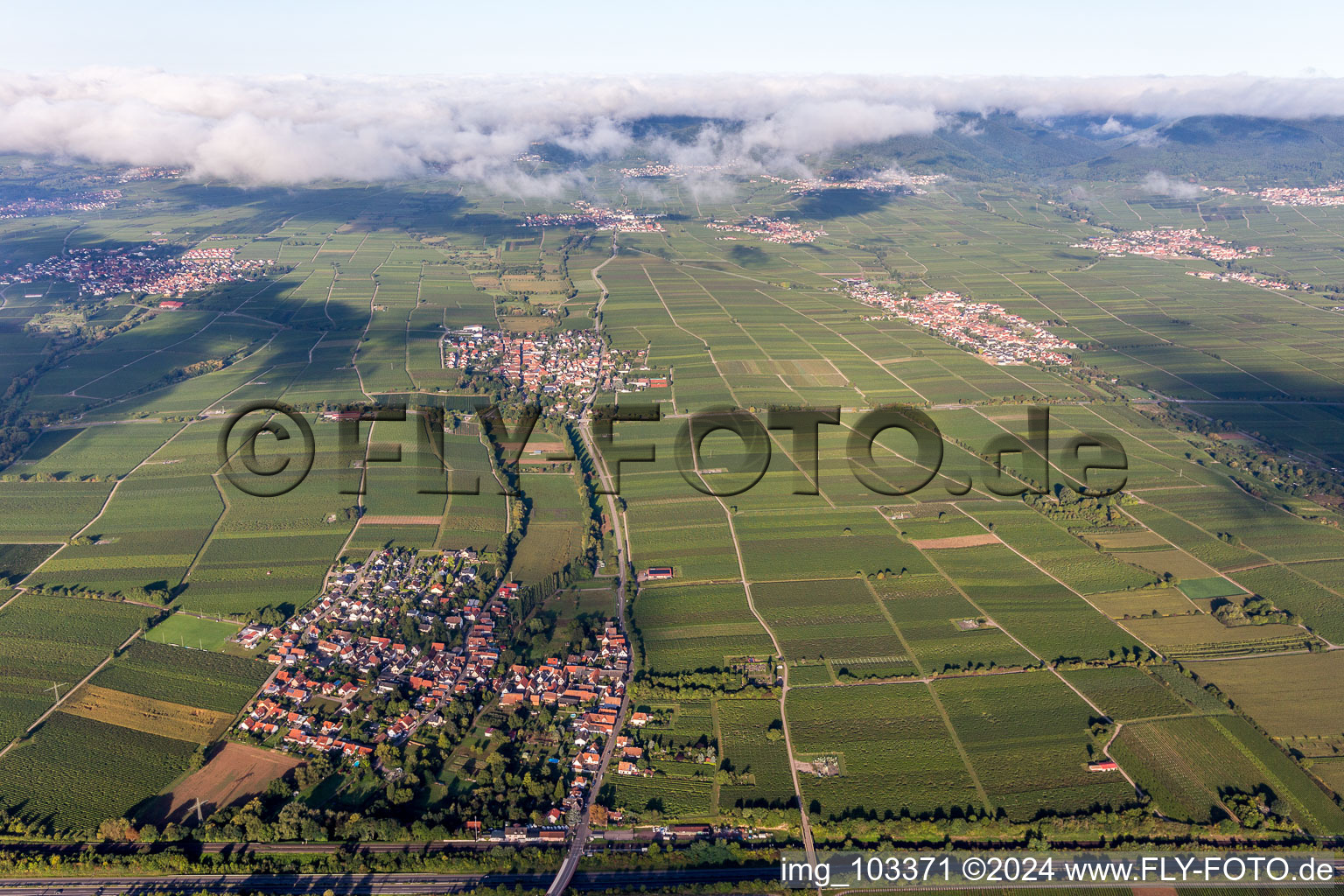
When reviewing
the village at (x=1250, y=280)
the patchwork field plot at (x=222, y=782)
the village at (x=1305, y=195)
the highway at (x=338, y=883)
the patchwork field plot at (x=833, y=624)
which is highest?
the village at (x=1305, y=195)

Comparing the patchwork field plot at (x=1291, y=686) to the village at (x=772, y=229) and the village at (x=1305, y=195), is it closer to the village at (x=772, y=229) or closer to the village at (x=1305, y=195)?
the village at (x=772, y=229)

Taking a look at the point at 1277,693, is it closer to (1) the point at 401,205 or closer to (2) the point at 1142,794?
(2) the point at 1142,794

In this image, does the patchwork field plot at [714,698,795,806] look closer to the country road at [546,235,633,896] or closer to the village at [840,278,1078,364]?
the country road at [546,235,633,896]

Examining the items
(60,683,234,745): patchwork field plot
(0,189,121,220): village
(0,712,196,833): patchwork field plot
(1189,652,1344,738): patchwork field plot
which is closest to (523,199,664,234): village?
(0,189,121,220): village

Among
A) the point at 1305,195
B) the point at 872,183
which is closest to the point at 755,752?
the point at 872,183

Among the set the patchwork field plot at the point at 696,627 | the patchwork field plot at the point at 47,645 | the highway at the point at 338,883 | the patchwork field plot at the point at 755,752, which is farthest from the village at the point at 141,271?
the patchwork field plot at the point at 755,752

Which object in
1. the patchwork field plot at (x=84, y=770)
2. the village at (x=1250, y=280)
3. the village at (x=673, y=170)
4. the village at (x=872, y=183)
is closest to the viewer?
the patchwork field plot at (x=84, y=770)

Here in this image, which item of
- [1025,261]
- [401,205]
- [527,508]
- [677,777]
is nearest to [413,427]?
[527,508]

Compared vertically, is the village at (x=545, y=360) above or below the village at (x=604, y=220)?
below
